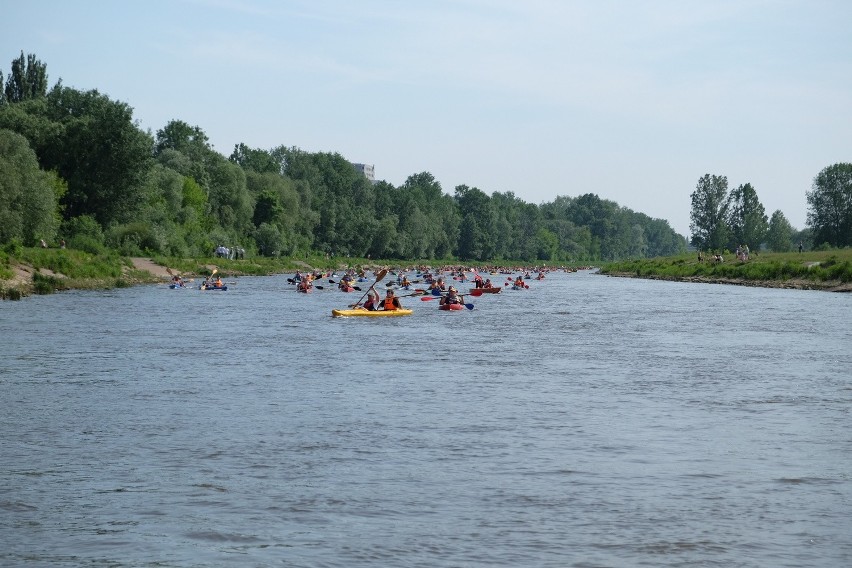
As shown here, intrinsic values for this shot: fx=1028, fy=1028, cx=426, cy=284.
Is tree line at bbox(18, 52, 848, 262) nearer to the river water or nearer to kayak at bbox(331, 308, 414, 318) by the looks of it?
kayak at bbox(331, 308, 414, 318)

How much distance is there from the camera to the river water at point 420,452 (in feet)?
37.7

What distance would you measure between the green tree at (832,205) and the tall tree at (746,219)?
20.9 meters

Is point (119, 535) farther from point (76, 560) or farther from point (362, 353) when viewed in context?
point (362, 353)

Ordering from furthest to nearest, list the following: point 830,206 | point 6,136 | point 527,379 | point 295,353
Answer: point 830,206
point 6,136
point 295,353
point 527,379

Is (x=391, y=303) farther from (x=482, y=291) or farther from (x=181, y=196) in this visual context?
(x=181, y=196)

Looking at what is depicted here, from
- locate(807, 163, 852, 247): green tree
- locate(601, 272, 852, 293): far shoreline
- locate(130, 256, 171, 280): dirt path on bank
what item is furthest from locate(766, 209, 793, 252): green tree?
locate(130, 256, 171, 280): dirt path on bank

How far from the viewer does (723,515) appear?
41.4 ft

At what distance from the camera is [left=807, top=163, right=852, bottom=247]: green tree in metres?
130

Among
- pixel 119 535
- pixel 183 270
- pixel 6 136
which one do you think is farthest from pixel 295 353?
pixel 183 270

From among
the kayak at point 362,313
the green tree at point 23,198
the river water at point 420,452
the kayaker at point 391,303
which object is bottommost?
the river water at point 420,452

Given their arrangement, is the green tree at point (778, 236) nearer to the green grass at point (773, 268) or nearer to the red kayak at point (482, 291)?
the green grass at point (773, 268)

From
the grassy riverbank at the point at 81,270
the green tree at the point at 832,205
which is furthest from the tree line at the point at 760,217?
the grassy riverbank at the point at 81,270

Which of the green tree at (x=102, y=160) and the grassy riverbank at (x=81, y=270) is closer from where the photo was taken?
the grassy riverbank at (x=81, y=270)

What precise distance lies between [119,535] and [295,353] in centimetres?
1935
